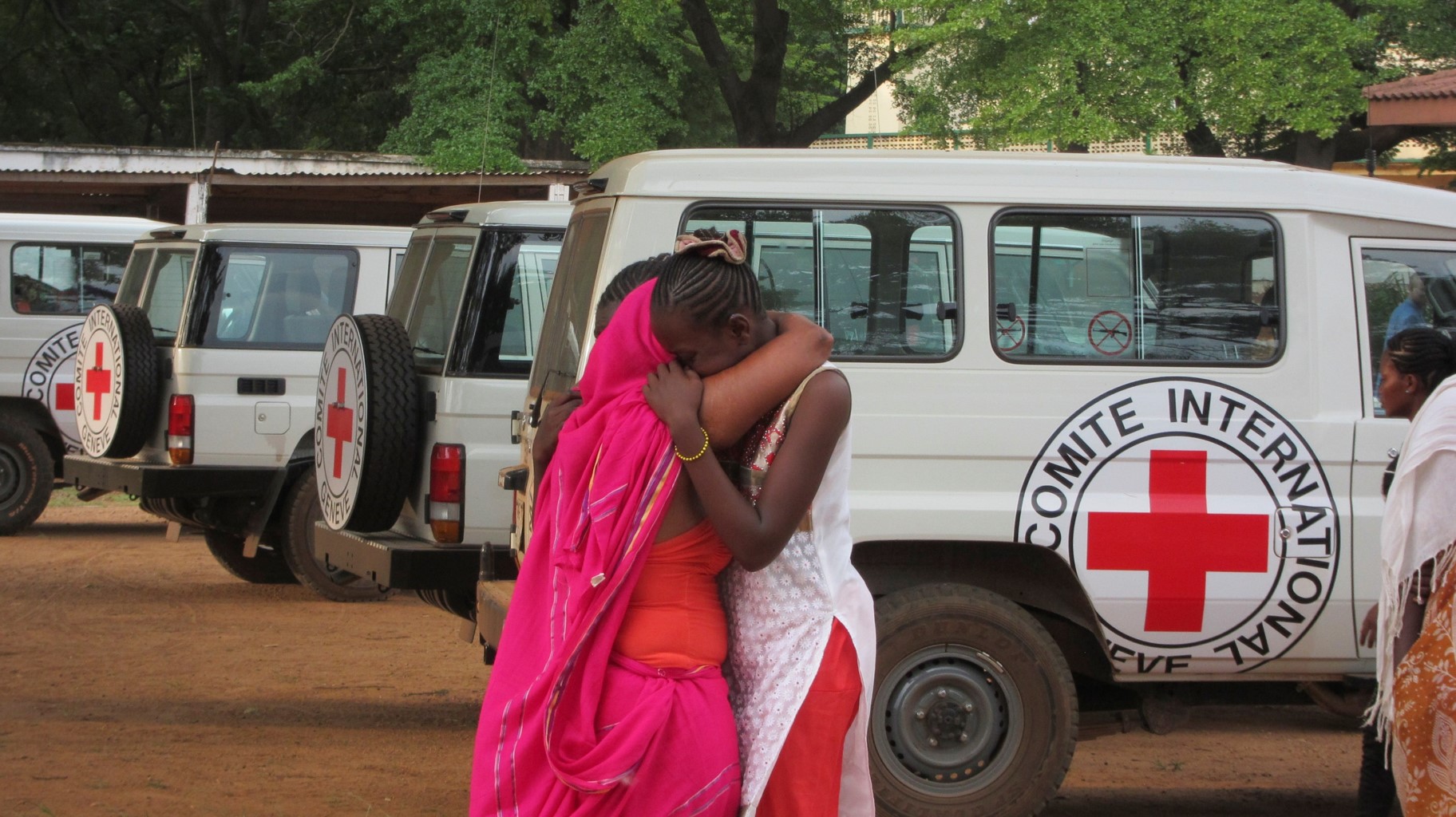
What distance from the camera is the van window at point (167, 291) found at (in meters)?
9.09

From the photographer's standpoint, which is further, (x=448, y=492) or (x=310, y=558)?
(x=310, y=558)

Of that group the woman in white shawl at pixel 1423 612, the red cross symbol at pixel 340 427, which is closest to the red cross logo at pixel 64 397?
the red cross symbol at pixel 340 427

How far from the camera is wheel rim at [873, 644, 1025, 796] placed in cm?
446

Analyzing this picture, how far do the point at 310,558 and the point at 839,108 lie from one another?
1390cm

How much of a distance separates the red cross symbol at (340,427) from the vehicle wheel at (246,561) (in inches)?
138

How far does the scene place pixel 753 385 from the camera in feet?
7.76

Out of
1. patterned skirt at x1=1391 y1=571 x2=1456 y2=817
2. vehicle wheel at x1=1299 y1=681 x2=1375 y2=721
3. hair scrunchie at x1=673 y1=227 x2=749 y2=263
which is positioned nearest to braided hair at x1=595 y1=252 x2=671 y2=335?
hair scrunchie at x1=673 y1=227 x2=749 y2=263

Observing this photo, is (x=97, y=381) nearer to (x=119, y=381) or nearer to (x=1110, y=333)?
(x=119, y=381)

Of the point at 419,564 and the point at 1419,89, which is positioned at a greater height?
the point at 1419,89

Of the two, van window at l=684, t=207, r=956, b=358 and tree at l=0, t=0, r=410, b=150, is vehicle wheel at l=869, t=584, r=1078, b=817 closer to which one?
van window at l=684, t=207, r=956, b=358

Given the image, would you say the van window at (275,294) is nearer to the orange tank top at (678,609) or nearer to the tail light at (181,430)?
the tail light at (181,430)

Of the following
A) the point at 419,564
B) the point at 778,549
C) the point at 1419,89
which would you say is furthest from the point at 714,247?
the point at 1419,89

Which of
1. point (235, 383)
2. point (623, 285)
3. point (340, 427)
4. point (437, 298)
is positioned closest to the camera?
point (623, 285)

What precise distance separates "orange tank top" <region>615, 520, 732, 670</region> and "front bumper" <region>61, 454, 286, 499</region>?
655 centimetres
